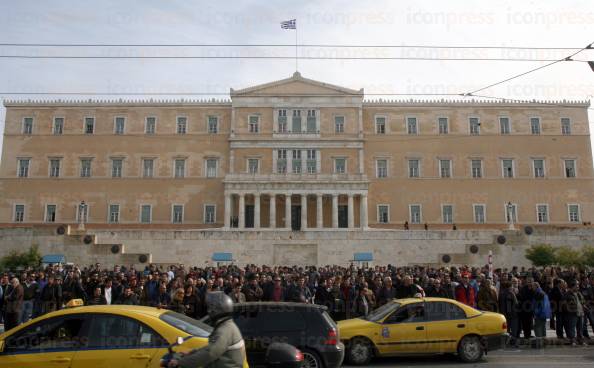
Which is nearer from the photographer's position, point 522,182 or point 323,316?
point 323,316

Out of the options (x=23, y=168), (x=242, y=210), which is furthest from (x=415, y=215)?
(x=23, y=168)

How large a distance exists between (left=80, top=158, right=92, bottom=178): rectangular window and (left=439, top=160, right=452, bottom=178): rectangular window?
32325 mm

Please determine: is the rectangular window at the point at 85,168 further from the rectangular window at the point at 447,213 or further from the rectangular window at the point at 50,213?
the rectangular window at the point at 447,213

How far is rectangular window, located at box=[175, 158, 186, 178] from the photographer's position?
4850cm

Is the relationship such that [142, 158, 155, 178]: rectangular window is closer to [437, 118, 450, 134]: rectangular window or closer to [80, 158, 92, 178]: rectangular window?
[80, 158, 92, 178]: rectangular window

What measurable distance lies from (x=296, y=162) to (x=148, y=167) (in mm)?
13681

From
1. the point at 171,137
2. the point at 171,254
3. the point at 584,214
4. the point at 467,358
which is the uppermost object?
the point at 171,137

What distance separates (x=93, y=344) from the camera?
21.2ft

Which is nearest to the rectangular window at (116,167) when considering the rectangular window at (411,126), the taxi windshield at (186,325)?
the rectangular window at (411,126)

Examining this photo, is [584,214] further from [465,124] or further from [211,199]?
[211,199]

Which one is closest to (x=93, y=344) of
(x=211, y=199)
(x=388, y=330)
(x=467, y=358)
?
(x=388, y=330)

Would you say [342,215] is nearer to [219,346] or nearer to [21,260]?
[21,260]

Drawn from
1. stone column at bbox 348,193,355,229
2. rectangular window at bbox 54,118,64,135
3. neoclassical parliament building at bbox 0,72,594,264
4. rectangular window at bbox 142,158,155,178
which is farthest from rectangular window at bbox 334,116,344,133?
rectangular window at bbox 54,118,64,135

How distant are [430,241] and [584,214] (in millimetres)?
21302
